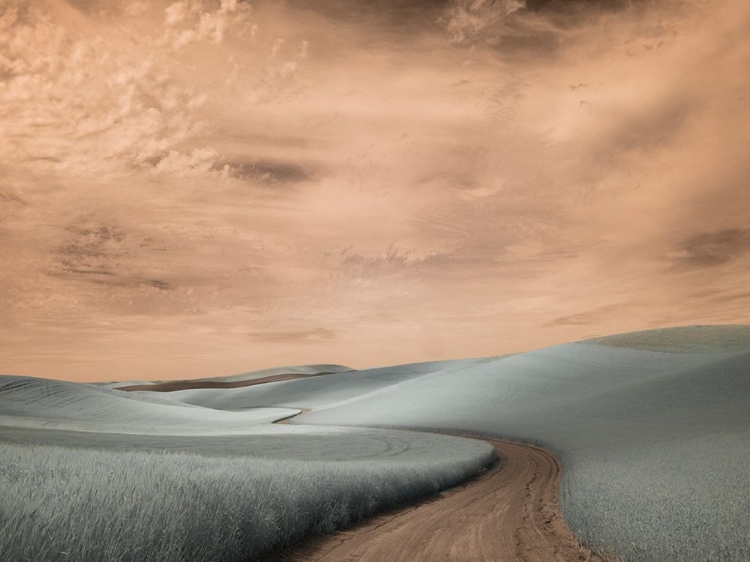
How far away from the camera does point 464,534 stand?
35.6ft

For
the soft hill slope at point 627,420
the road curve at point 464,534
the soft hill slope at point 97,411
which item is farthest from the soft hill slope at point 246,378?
the road curve at point 464,534

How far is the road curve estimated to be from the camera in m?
9.33

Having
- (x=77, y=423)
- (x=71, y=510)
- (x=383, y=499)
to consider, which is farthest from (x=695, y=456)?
(x=77, y=423)

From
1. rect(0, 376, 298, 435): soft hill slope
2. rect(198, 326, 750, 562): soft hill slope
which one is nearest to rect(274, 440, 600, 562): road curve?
rect(198, 326, 750, 562): soft hill slope

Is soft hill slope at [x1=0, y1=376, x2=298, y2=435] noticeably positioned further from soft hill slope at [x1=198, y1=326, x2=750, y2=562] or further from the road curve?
the road curve

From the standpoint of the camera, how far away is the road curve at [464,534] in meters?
9.33

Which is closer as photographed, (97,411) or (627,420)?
(627,420)

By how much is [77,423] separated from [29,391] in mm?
19708

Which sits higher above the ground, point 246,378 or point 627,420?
point 246,378

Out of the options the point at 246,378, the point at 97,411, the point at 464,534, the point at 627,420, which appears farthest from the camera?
the point at 246,378

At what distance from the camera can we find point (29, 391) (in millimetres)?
57031

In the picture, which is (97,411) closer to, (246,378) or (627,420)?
(627,420)

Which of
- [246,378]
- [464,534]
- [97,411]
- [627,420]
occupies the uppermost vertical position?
[246,378]

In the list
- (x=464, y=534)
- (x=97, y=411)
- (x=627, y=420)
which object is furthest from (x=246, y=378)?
(x=464, y=534)
